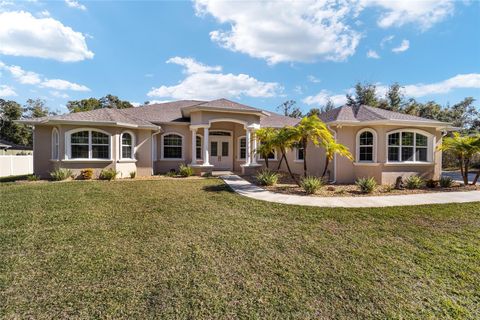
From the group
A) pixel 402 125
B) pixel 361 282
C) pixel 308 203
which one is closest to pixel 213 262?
pixel 361 282

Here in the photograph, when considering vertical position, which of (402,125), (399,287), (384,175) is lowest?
(399,287)

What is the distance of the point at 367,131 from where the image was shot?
43.2 feet

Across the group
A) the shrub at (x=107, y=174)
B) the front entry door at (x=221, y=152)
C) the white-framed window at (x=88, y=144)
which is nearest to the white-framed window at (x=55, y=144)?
the white-framed window at (x=88, y=144)

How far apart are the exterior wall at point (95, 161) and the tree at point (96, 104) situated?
1070 inches

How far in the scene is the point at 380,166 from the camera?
12633mm

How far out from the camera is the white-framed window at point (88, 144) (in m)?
13.6

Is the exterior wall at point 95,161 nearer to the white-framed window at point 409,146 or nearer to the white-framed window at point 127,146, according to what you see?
the white-framed window at point 127,146

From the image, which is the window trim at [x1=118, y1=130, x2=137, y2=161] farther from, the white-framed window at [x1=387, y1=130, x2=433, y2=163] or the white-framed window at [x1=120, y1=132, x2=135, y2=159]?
the white-framed window at [x1=387, y1=130, x2=433, y2=163]

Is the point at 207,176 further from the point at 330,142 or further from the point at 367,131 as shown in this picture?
the point at 367,131

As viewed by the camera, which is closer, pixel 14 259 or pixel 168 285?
pixel 168 285

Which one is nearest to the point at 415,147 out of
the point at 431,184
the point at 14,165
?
the point at 431,184

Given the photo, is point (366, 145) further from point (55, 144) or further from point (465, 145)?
point (55, 144)

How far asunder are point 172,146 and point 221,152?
383 centimetres

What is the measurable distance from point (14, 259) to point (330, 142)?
10357mm
